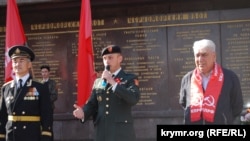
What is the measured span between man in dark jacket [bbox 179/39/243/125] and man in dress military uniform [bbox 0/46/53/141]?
1.52 meters

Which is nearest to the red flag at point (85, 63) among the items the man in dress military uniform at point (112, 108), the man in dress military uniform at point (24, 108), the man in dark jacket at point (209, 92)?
the man in dress military uniform at point (24, 108)

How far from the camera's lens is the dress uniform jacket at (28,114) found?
5051 mm

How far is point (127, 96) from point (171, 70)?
5.04 m

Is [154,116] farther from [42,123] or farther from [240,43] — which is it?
[42,123]

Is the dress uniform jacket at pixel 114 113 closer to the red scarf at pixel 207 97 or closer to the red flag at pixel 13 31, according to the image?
the red scarf at pixel 207 97

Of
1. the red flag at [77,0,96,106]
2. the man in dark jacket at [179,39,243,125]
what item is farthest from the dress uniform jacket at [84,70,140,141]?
the red flag at [77,0,96,106]

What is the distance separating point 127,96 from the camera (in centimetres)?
469

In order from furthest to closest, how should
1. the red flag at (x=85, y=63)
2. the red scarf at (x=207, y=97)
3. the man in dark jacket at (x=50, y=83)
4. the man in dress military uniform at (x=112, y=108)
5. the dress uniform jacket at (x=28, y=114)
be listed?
the man in dark jacket at (x=50, y=83)
the red flag at (x=85, y=63)
the dress uniform jacket at (x=28, y=114)
the man in dress military uniform at (x=112, y=108)
the red scarf at (x=207, y=97)

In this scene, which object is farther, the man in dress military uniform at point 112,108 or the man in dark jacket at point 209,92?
the man in dress military uniform at point 112,108

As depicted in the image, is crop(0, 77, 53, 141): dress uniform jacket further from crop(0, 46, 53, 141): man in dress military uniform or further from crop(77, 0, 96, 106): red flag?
crop(77, 0, 96, 106): red flag

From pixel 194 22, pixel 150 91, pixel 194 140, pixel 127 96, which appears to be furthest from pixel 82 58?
pixel 194 140

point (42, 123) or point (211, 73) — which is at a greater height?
point (211, 73)

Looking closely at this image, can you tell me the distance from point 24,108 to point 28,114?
0.08 meters

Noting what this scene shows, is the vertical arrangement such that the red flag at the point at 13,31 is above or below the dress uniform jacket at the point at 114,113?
above
